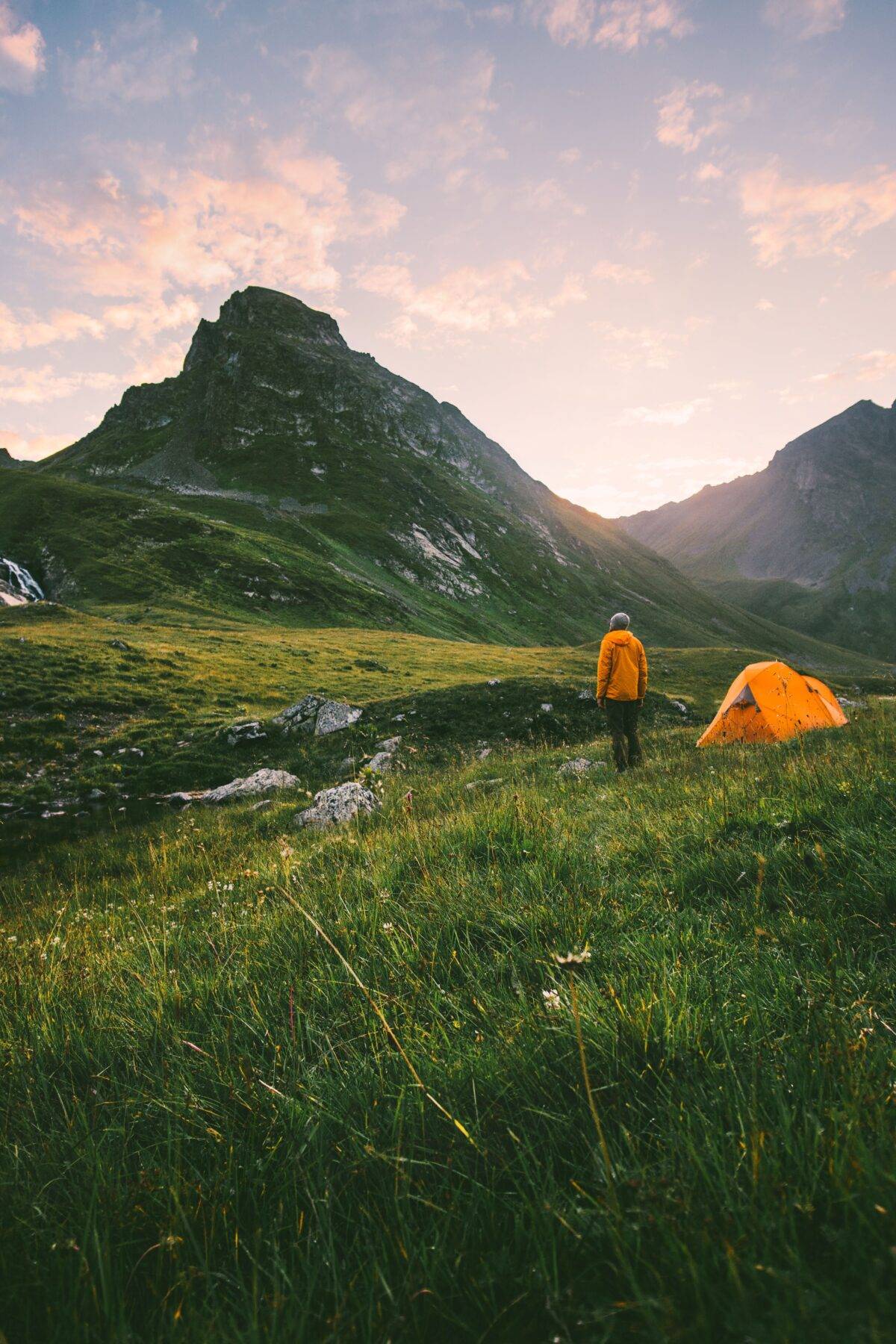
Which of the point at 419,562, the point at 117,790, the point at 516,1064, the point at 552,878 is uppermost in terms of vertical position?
the point at 419,562

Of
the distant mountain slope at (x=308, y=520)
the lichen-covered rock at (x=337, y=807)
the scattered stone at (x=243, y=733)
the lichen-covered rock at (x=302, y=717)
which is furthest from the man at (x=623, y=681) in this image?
the distant mountain slope at (x=308, y=520)

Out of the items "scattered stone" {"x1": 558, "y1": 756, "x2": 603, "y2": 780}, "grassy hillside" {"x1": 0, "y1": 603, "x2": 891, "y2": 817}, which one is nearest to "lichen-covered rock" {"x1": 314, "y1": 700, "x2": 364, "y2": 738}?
"grassy hillside" {"x1": 0, "y1": 603, "x2": 891, "y2": 817}

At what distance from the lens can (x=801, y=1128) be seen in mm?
1293

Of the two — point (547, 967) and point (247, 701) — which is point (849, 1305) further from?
point (247, 701)

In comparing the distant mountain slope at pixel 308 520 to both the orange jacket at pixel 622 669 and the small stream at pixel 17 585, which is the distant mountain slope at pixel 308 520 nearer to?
the small stream at pixel 17 585

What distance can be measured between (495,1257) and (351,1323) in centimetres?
33

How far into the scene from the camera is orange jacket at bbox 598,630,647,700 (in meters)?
11.2

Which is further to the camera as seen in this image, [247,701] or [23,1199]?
[247,701]

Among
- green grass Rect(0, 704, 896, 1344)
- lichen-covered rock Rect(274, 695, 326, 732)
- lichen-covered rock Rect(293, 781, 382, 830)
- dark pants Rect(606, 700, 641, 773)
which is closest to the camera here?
green grass Rect(0, 704, 896, 1344)

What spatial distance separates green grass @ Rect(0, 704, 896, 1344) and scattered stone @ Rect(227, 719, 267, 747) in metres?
14.2

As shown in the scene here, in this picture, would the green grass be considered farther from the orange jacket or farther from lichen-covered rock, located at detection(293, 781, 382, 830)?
the orange jacket

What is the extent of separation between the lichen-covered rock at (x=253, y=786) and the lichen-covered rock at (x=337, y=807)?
12.9 ft

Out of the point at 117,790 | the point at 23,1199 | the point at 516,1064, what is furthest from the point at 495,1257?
the point at 117,790

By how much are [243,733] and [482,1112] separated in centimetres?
1728
